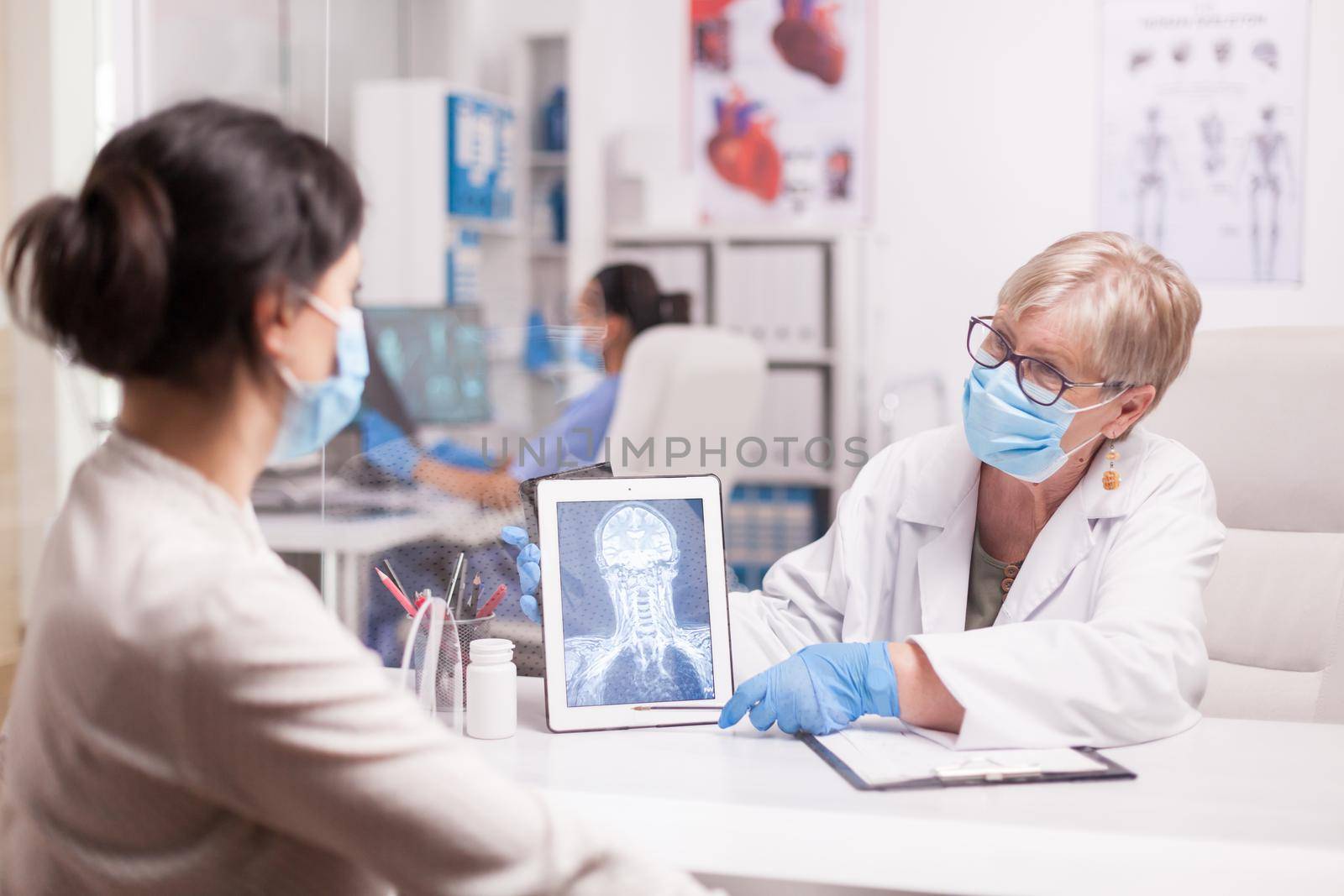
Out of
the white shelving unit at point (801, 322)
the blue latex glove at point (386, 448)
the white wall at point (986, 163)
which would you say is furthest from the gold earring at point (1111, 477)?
the white wall at point (986, 163)

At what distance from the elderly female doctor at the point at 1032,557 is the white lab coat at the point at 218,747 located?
0.53 meters

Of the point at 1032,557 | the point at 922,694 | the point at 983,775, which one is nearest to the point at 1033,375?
the point at 1032,557

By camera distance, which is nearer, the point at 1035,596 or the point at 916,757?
the point at 916,757

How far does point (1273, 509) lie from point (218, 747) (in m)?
1.48

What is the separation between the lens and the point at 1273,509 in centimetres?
169

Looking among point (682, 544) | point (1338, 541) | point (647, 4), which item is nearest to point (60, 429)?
point (682, 544)

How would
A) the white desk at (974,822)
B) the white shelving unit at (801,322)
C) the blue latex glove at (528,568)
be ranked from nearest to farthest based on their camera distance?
1. the white desk at (974,822)
2. the blue latex glove at (528,568)
3. the white shelving unit at (801,322)

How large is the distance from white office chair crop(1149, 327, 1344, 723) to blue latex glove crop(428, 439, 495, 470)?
1409 mm

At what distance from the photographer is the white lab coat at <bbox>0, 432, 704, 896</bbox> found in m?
0.65

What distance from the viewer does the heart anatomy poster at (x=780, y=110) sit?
420 cm

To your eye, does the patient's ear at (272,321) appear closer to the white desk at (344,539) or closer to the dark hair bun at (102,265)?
the dark hair bun at (102,265)

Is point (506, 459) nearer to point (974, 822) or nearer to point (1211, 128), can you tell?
point (974, 822)

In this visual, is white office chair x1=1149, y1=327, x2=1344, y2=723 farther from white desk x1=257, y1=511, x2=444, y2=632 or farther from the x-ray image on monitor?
white desk x1=257, y1=511, x2=444, y2=632

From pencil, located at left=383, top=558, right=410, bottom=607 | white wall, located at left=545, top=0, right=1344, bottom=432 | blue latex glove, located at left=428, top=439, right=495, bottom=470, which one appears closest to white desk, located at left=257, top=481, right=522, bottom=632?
blue latex glove, located at left=428, top=439, right=495, bottom=470
